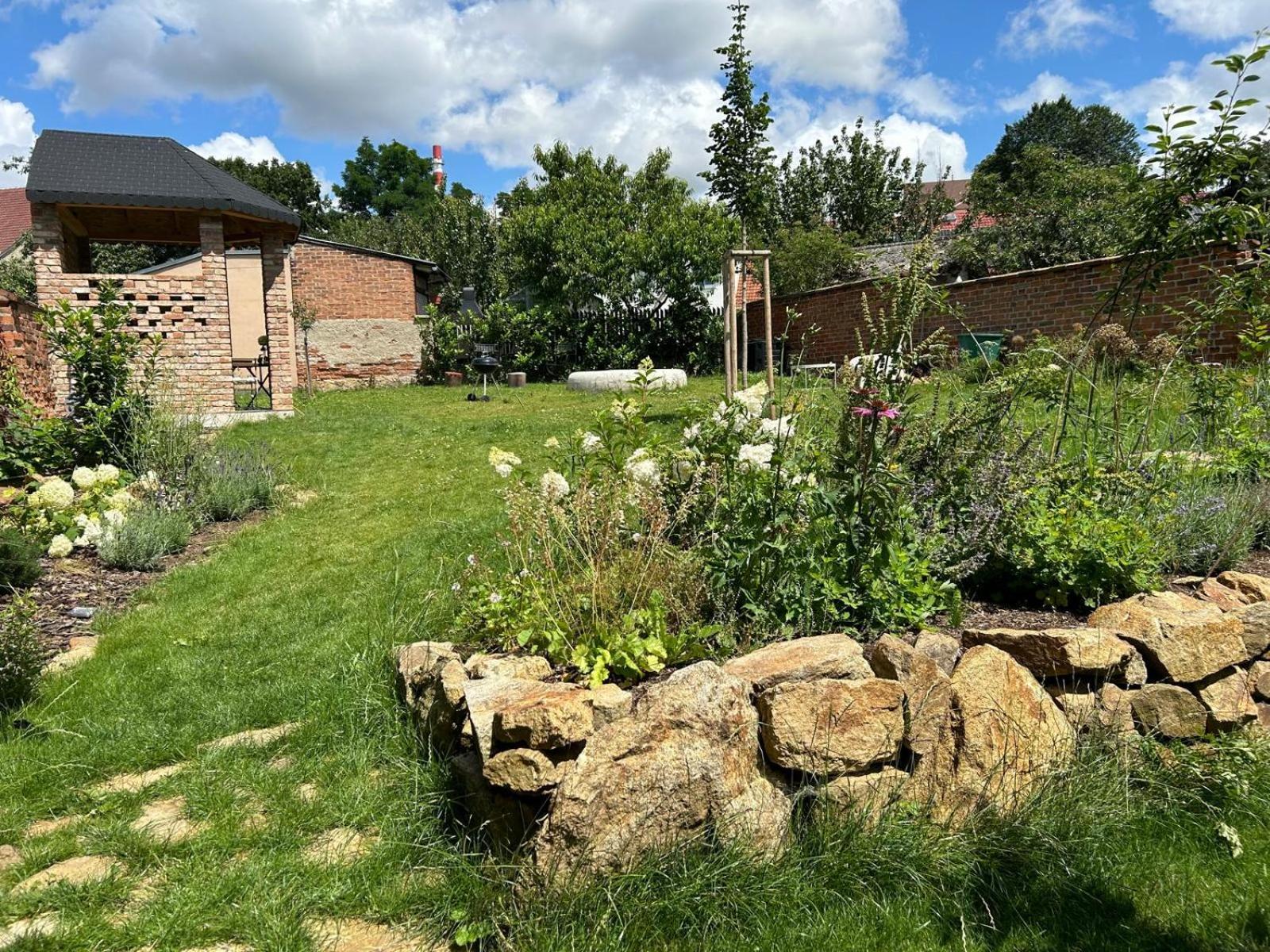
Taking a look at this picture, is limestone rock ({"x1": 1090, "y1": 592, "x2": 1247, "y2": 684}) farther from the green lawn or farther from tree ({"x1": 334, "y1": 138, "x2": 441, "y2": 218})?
tree ({"x1": 334, "y1": 138, "x2": 441, "y2": 218})

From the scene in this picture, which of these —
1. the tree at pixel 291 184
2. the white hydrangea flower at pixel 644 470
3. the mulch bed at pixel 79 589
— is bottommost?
the mulch bed at pixel 79 589

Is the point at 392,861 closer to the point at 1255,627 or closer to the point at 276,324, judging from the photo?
the point at 1255,627

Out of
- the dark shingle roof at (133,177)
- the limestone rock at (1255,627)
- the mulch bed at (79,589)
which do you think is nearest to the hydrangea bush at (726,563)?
the limestone rock at (1255,627)

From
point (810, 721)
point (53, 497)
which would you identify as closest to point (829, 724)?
point (810, 721)

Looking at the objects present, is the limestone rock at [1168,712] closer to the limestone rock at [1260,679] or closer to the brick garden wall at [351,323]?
the limestone rock at [1260,679]

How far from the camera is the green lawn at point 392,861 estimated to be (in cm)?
217

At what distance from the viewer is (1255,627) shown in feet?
10.1

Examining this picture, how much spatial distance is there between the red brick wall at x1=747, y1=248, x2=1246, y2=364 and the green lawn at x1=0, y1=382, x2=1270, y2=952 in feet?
18.5

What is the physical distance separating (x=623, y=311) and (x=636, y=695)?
16.5 metres

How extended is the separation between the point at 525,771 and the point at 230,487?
505 cm

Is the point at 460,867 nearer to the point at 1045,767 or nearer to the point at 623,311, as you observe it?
the point at 1045,767

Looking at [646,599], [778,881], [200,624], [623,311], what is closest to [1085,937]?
[778,881]

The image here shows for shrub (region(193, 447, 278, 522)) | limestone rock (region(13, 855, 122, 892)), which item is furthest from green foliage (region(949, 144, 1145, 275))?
limestone rock (region(13, 855, 122, 892))

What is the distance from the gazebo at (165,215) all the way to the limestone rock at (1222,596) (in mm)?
9313
